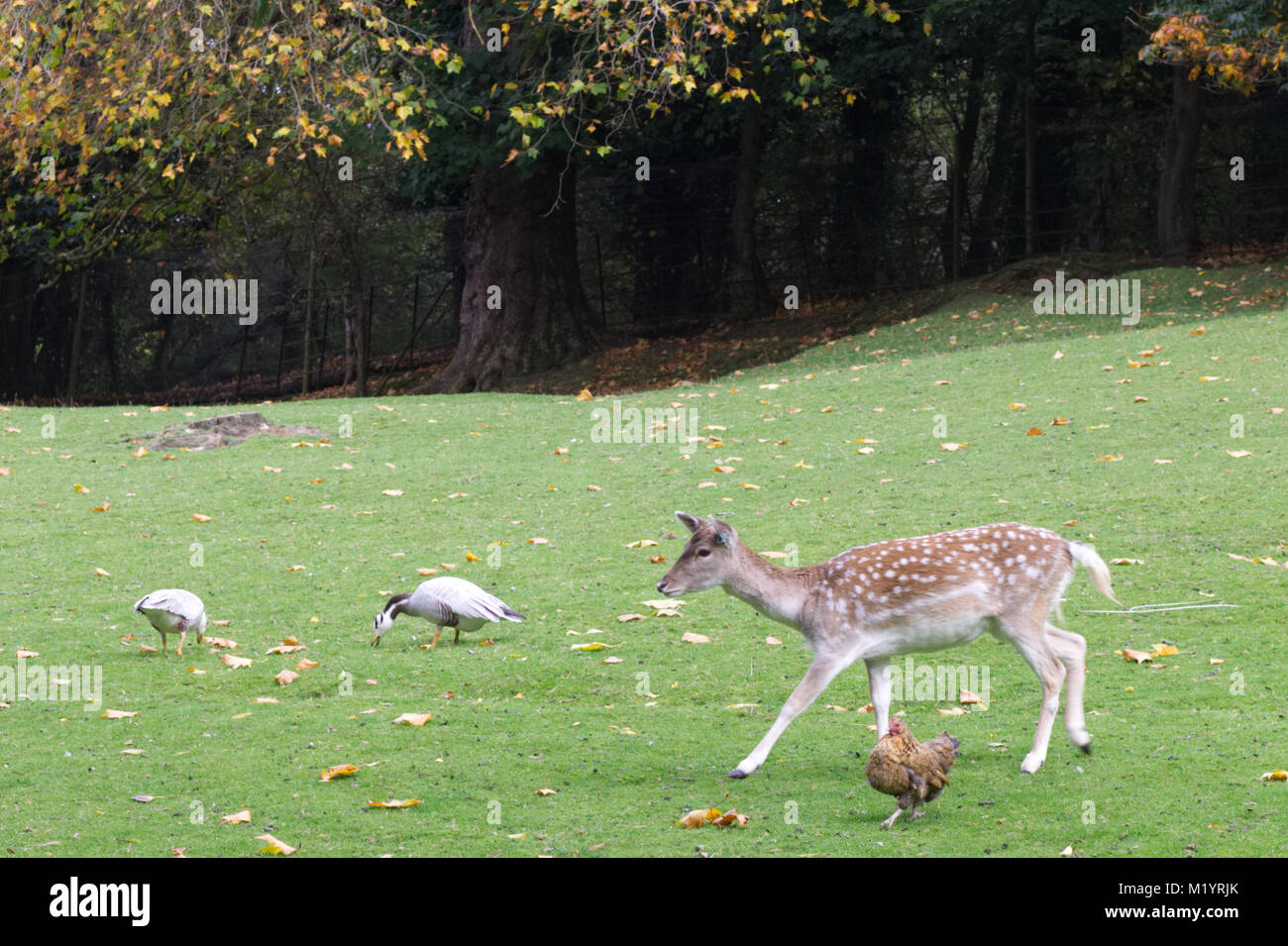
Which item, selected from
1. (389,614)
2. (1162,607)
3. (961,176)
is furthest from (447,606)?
(961,176)

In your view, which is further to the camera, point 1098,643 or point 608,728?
point 1098,643

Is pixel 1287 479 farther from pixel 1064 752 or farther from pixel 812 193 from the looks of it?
pixel 812 193

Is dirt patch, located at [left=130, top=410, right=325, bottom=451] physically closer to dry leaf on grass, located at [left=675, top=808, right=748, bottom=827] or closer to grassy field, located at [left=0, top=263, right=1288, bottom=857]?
grassy field, located at [left=0, top=263, right=1288, bottom=857]

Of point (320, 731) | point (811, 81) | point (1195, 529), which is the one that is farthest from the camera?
point (811, 81)

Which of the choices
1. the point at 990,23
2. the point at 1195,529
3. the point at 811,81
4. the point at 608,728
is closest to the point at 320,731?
the point at 608,728

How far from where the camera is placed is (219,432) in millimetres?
19047

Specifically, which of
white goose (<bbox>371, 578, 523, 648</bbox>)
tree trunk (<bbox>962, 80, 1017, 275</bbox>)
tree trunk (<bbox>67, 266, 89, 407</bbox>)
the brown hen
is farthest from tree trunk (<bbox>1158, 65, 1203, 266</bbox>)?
the brown hen

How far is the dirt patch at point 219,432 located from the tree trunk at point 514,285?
9.13 m

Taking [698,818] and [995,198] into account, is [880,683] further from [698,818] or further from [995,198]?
[995,198]

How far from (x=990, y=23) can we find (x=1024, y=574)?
2493cm

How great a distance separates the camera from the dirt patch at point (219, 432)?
1875cm

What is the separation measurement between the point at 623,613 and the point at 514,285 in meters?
18.4

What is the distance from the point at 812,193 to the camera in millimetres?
32875

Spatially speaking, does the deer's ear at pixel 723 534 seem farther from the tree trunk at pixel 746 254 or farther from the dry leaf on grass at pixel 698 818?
the tree trunk at pixel 746 254
